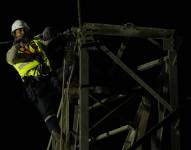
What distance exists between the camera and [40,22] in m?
11.4

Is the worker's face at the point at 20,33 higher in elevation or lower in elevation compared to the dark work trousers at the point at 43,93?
higher

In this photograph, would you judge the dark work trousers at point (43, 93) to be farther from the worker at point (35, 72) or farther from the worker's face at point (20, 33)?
the worker's face at point (20, 33)

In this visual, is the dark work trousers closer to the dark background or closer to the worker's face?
the worker's face

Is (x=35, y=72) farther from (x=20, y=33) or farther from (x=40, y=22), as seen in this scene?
(x=40, y=22)

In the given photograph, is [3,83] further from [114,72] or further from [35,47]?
[114,72]

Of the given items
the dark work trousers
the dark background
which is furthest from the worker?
the dark background

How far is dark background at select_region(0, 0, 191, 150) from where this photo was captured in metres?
11.3

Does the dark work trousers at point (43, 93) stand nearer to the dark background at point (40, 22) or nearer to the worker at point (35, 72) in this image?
the worker at point (35, 72)

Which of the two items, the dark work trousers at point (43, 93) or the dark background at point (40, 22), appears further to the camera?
the dark background at point (40, 22)

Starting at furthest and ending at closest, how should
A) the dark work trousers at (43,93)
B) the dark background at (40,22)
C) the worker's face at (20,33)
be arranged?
1. the dark background at (40,22)
2. the worker's face at (20,33)
3. the dark work trousers at (43,93)

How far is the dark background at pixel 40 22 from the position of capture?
11.3 metres

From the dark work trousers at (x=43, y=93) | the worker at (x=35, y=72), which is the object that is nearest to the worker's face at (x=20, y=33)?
the worker at (x=35, y=72)

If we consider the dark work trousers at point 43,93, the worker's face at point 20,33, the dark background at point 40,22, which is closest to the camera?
the dark work trousers at point 43,93

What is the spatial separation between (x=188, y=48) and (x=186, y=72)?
1.77 ft
